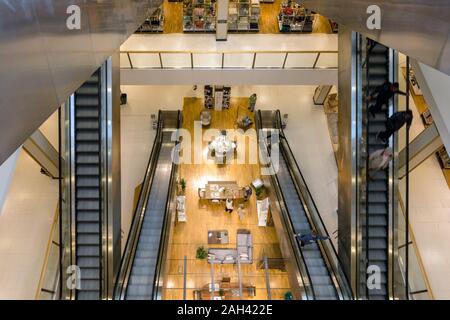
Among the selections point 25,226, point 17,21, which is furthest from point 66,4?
point 25,226

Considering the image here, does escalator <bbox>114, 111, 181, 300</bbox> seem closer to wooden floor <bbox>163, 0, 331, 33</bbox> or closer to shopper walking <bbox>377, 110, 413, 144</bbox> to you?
wooden floor <bbox>163, 0, 331, 33</bbox>

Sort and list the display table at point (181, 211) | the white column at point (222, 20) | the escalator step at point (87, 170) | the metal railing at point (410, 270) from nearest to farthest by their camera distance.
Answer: the metal railing at point (410, 270), the escalator step at point (87, 170), the white column at point (222, 20), the display table at point (181, 211)

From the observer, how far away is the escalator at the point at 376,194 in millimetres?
8305

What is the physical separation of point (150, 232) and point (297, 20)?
806 cm

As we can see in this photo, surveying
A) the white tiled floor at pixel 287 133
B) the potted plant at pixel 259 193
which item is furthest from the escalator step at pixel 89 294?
the potted plant at pixel 259 193

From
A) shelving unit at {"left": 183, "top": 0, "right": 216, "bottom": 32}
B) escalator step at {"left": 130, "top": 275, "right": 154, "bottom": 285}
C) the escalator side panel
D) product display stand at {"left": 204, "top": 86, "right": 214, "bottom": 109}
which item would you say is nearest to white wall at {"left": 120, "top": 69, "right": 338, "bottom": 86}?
shelving unit at {"left": 183, "top": 0, "right": 216, "bottom": 32}

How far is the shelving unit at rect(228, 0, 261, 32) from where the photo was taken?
13.5 meters

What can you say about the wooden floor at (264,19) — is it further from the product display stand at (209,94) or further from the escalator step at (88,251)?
the escalator step at (88,251)

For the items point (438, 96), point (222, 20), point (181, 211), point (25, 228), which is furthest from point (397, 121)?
point (25, 228)

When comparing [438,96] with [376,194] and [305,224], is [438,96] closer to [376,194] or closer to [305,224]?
[376,194]

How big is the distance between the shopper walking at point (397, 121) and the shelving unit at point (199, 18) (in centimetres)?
730

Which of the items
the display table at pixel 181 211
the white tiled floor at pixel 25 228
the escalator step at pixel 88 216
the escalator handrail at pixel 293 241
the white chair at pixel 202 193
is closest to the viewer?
the escalator handrail at pixel 293 241

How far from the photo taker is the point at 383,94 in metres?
7.47

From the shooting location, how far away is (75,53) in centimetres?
553
